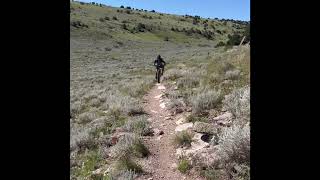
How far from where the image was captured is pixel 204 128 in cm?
1020

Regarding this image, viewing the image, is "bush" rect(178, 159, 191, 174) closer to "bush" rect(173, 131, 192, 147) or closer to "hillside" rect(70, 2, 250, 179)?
"hillside" rect(70, 2, 250, 179)

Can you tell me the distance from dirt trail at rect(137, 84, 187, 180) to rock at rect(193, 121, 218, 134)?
0.60 m

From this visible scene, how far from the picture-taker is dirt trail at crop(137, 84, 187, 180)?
817cm

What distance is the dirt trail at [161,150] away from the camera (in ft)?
26.8

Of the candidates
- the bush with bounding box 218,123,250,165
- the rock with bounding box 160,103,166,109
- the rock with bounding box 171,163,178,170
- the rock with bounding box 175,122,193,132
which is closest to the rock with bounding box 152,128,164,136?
the rock with bounding box 175,122,193,132

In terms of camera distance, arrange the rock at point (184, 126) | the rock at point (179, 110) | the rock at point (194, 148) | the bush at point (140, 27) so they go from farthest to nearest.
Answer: the bush at point (140, 27) → the rock at point (179, 110) → the rock at point (184, 126) → the rock at point (194, 148)

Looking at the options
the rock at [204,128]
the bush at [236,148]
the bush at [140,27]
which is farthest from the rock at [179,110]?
the bush at [140,27]

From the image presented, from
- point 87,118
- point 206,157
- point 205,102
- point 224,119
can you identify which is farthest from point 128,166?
point 87,118

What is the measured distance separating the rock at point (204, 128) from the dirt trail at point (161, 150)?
60 centimetres

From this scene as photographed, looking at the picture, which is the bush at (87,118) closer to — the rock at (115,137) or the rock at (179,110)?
the rock at (179,110)

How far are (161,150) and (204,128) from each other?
1077mm
